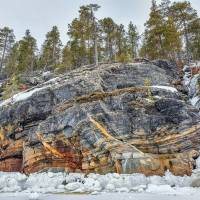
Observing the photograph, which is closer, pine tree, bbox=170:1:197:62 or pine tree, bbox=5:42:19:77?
pine tree, bbox=170:1:197:62

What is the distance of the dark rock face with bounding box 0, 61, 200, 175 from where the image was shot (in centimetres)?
1627

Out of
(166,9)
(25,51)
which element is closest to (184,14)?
(166,9)

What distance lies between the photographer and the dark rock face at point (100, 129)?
16.3m

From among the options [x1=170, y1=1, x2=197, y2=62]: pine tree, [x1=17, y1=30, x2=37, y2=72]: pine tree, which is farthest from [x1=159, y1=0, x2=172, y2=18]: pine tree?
[x1=17, y1=30, x2=37, y2=72]: pine tree

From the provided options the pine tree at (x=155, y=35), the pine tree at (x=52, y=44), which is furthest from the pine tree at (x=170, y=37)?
the pine tree at (x=52, y=44)

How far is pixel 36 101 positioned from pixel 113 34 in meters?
24.9

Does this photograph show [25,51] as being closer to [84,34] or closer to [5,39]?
[5,39]

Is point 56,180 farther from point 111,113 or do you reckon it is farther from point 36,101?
point 36,101

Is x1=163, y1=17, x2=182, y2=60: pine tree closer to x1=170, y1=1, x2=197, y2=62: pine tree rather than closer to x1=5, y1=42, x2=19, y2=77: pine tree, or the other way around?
x1=170, y1=1, x2=197, y2=62: pine tree

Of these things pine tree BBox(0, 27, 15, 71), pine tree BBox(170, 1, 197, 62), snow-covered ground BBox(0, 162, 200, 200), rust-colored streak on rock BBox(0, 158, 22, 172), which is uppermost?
pine tree BBox(0, 27, 15, 71)

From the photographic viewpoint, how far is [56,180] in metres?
16.1

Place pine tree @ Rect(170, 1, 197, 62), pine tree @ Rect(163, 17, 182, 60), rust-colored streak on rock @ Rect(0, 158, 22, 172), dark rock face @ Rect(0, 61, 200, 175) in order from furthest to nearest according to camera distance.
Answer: pine tree @ Rect(170, 1, 197, 62) < pine tree @ Rect(163, 17, 182, 60) < rust-colored streak on rock @ Rect(0, 158, 22, 172) < dark rock face @ Rect(0, 61, 200, 175)

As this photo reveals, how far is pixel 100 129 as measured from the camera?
58.1 ft

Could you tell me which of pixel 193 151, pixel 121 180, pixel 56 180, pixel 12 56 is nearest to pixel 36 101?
pixel 56 180
